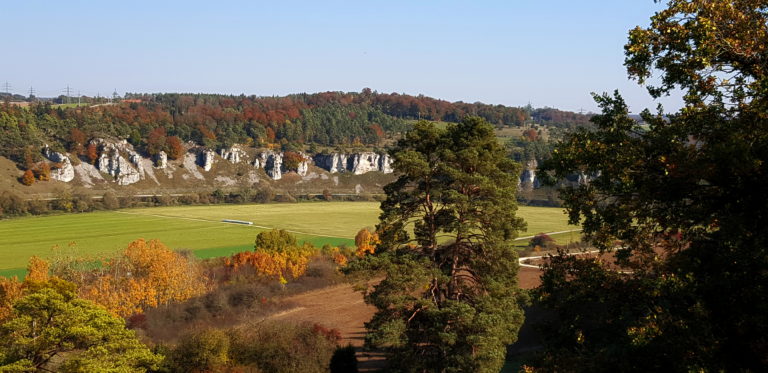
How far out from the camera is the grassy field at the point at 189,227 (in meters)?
81.2

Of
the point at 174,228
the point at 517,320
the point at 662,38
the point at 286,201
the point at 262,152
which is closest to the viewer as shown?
the point at 662,38

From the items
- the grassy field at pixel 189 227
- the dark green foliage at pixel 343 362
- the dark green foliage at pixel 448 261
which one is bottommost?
the grassy field at pixel 189 227

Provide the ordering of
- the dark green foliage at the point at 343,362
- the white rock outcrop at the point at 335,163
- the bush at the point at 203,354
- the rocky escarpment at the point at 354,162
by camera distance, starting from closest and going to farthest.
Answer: the bush at the point at 203,354 < the dark green foliage at the point at 343,362 < the rocky escarpment at the point at 354,162 < the white rock outcrop at the point at 335,163

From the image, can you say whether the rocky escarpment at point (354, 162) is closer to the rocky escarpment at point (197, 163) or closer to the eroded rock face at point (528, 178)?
the rocky escarpment at point (197, 163)

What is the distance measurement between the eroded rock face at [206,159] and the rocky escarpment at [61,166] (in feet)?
114

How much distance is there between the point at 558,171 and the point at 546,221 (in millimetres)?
99219

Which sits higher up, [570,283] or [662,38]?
[662,38]

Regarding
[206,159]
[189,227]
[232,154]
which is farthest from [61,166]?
[189,227]

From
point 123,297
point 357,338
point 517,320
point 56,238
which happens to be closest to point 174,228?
point 56,238

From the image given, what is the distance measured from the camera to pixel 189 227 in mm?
102125

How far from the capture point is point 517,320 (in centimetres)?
2466

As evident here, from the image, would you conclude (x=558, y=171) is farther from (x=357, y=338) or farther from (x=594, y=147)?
(x=357, y=338)

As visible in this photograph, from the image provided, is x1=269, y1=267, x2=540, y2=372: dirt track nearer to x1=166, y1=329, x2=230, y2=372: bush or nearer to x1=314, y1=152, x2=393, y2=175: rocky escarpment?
x1=166, y1=329, x2=230, y2=372: bush

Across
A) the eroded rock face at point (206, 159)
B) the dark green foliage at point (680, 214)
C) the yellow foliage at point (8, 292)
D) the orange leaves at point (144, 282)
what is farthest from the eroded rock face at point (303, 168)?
the dark green foliage at point (680, 214)
